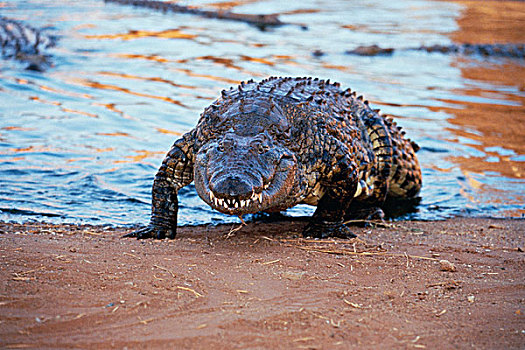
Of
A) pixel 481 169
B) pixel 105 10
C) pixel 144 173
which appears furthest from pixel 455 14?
pixel 144 173

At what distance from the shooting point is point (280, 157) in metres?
4.93

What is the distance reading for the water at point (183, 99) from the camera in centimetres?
729

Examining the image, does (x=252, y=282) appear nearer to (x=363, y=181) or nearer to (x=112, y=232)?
(x=112, y=232)

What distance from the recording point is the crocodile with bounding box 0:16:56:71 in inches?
563

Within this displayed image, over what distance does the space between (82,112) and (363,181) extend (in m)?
5.81

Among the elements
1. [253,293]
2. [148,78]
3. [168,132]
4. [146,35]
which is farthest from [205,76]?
[253,293]

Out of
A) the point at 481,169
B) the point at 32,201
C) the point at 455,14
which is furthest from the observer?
the point at 455,14

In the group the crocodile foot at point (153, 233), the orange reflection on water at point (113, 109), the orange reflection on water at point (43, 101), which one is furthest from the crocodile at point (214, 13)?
the crocodile foot at point (153, 233)

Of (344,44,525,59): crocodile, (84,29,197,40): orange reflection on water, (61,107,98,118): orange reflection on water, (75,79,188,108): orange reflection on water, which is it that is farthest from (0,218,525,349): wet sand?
(84,29,197,40): orange reflection on water

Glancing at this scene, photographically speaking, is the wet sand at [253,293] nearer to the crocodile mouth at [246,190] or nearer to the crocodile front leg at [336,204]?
the crocodile front leg at [336,204]

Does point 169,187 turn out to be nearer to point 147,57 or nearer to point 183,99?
point 183,99

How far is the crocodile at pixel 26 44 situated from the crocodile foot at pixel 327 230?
9932 millimetres

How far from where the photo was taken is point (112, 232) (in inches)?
227

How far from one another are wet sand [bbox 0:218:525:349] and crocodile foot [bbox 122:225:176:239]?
0.66ft
